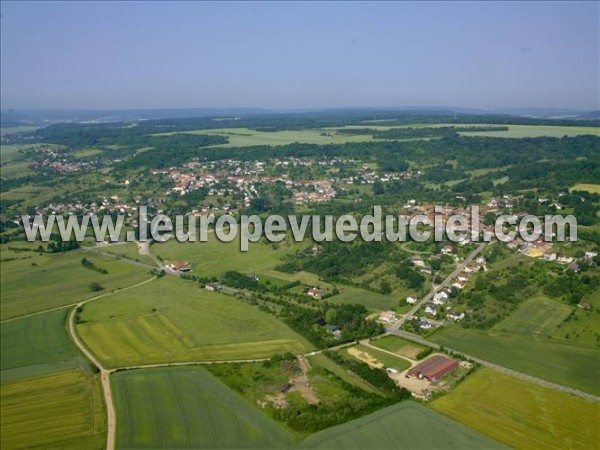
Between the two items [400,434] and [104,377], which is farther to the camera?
[104,377]

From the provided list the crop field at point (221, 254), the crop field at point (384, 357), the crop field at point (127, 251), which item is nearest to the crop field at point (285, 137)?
the crop field at point (221, 254)

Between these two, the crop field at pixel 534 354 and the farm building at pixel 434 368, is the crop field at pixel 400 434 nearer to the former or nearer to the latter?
the farm building at pixel 434 368

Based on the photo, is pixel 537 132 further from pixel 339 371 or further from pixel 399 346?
pixel 339 371

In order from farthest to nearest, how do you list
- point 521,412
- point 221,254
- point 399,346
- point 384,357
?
1. point 221,254
2. point 399,346
3. point 384,357
4. point 521,412

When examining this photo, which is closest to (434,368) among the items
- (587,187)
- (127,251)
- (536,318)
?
(536,318)

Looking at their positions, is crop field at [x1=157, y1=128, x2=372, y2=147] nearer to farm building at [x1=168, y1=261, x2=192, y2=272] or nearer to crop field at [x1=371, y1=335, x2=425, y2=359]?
farm building at [x1=168, y1=261, x2=192, y2=272]

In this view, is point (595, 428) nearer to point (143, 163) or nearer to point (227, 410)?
point (227, 410)

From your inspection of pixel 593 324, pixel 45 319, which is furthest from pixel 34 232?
pixel 593 324

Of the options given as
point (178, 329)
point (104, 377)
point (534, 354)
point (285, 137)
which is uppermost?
point (285, 137)
